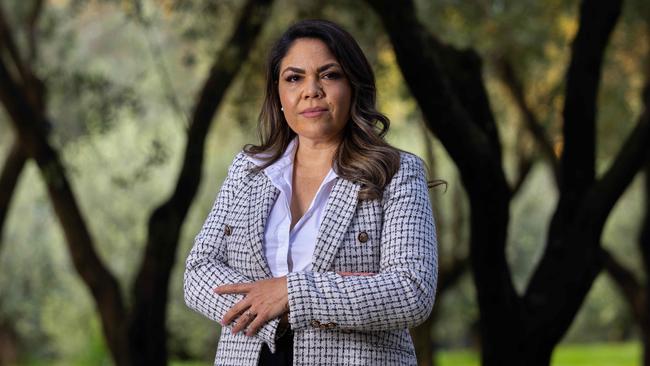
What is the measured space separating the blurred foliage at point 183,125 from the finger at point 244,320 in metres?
4.85

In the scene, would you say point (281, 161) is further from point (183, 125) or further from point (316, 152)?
point (183, 125)

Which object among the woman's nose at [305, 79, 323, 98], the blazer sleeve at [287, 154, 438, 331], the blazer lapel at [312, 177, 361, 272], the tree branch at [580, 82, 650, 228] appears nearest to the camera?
the blazer sleeve at [287, 154, 438, 331]

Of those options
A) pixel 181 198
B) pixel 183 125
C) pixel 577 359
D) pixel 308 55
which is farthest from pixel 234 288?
pixel 577 359

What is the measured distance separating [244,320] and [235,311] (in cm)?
3

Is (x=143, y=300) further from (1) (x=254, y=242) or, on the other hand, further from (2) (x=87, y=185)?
(2) (x=87, y=185)

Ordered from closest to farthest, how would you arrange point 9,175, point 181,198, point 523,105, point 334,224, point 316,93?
point 334,224 → point 316,93 → point 181,198 → point 9,175 → point 523,105

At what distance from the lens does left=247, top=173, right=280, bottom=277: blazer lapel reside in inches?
111

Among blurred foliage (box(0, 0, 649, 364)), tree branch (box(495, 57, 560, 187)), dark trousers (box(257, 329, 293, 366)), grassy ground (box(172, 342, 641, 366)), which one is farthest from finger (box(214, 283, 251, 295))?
grassy ground (box(172, 342, 641, 366))

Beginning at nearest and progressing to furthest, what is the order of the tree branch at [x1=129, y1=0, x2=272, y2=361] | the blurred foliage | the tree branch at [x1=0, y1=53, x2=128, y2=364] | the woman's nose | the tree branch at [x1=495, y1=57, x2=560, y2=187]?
the woman's nose < the tree branch at [x1=129, y1=0, x2=272, y2=361] < the tree branch at [x1=0, y1=53, x2=128, y2=364] < the blurred foliage < the tree branch at [x1=495, y1=57, x2=560, y2=187]

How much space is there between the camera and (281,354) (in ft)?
9.02

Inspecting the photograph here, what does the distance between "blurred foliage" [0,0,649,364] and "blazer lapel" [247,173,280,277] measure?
458 centimetres

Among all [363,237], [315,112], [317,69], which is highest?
[317,69]

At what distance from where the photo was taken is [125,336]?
9438 mm

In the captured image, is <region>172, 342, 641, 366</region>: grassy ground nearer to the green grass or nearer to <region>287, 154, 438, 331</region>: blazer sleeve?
the green grass
